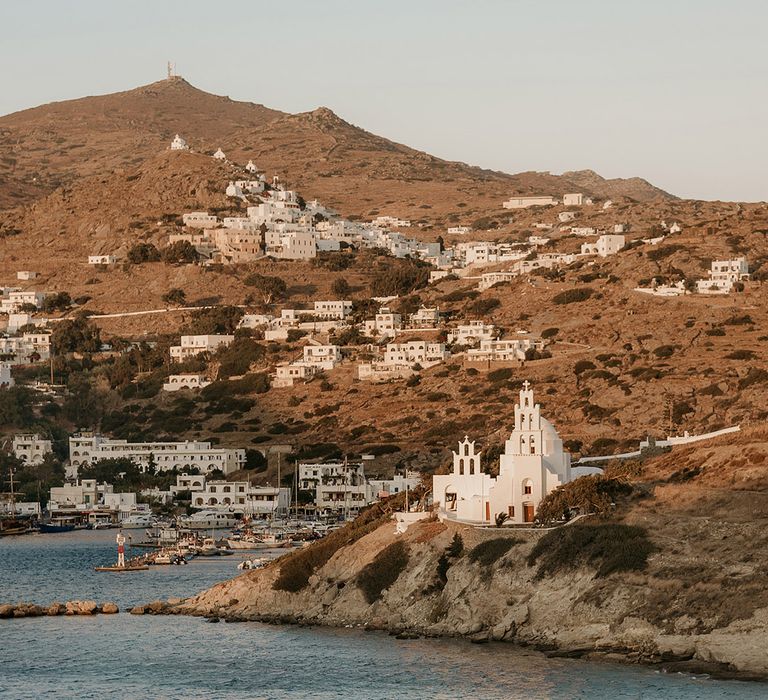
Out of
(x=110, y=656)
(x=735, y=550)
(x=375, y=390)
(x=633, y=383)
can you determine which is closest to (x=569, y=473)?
(x=735, y=550)

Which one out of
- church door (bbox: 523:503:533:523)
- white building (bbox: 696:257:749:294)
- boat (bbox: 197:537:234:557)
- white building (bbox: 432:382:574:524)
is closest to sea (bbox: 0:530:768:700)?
white building (bbox: 432:382:574:524)

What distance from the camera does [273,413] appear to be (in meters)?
152

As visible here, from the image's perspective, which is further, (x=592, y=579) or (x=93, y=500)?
(x=93, y=500)

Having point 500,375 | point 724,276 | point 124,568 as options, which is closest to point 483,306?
point 724,276

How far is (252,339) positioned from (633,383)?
49570mm

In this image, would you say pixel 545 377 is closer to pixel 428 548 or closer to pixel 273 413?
pixel 273 413

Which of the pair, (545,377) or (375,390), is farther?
(375,390)

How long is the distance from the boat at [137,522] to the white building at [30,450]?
19385 millimetres

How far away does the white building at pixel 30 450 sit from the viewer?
500 feet

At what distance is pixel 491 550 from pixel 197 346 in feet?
350

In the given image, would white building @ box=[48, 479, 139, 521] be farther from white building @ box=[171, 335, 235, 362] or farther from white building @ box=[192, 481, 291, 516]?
white building @ box=[171, 335, 235, 362]

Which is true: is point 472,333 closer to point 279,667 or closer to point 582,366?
point 582,366

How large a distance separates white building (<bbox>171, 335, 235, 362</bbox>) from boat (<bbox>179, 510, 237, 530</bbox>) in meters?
38.8

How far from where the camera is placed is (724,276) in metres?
155
